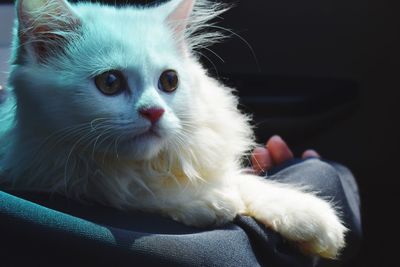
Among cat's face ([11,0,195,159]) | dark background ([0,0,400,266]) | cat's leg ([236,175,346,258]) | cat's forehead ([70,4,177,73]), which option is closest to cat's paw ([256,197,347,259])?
cat's leg ([236,175,346,258])

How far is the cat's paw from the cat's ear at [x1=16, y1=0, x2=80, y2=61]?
43 centimetres

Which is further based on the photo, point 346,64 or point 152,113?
point 346,64

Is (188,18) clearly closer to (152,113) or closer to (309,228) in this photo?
(152,113)

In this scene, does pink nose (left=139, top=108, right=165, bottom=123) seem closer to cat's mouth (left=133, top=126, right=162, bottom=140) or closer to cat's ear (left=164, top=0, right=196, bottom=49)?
cat's mouth (left=133, top=126, right=162, bottom=140)

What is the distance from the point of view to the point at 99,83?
838mm

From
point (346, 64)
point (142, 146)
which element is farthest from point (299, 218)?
point (346, 64)

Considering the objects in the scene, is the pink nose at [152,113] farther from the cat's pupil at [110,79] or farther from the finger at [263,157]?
the finger at [263,157]

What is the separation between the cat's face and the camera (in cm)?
83

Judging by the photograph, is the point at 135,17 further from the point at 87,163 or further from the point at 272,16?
the point at 272,16

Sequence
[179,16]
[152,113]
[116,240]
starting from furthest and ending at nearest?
[179,16]
[152,113]
[116,240]

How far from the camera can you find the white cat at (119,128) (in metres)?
0.84

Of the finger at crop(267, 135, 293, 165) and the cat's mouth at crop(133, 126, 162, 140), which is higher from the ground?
the cat's mouth at crop(133, 126, 162, 140)

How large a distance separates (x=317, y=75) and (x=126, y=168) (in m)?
1.39

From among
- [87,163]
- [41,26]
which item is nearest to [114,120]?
[87,163]
